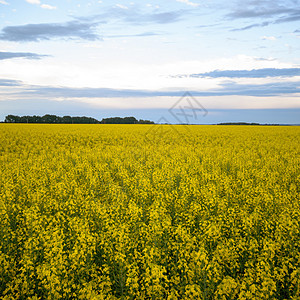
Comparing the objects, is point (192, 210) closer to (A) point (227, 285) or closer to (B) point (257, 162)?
(A) point (227, 285)

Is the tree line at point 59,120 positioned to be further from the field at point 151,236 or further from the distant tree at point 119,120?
the field at point 151,236

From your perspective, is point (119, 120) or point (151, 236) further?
point (119, 120)

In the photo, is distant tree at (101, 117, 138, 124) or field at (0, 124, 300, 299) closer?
field at (0, 124, 300, 299)

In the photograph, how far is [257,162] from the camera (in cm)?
1666

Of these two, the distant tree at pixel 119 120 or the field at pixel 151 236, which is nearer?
the field at pixel 151 236

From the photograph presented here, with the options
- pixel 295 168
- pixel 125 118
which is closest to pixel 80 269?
pixel 295 168

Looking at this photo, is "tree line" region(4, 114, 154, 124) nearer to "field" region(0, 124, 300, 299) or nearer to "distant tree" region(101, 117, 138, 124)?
"distant tree" region(101, 117, 138, 124)

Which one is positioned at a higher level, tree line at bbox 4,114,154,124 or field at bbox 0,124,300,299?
tree line at bbox 4,114,154,124

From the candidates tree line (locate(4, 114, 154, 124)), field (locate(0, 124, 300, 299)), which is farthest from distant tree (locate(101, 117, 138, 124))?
field (locate(0, 124, 300, 299))

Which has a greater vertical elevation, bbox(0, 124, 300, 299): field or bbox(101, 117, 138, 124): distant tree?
bbox(101, 117, 138, 124): distant tree

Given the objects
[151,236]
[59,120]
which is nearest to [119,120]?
[59,120]

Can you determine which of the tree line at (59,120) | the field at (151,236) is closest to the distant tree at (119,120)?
the tree line at (59,120)

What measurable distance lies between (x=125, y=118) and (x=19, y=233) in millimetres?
94069

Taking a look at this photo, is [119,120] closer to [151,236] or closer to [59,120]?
[59,120]
